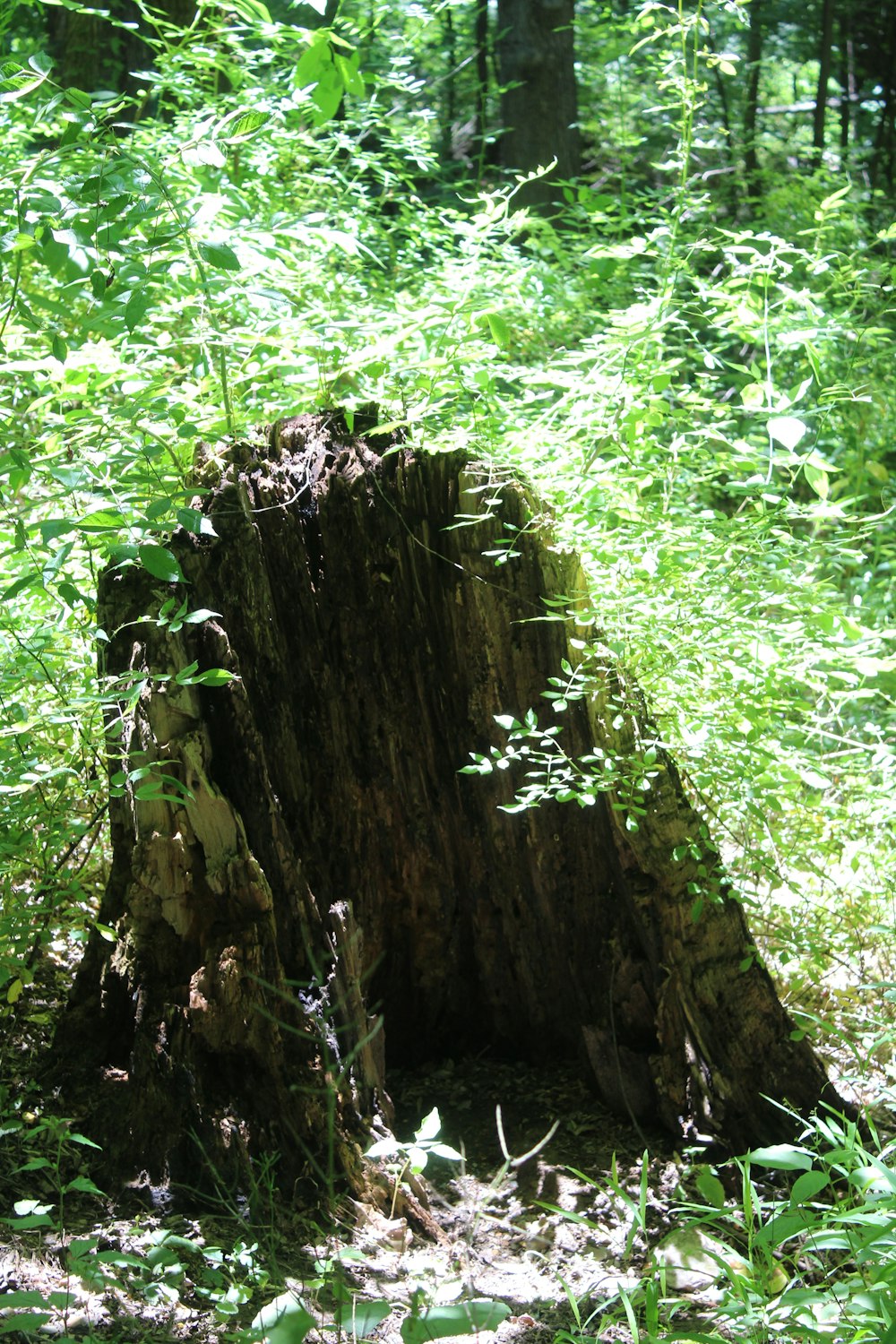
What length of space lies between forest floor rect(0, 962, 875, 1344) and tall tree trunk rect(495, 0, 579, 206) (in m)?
5.63

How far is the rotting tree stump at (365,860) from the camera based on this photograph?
7.95ft

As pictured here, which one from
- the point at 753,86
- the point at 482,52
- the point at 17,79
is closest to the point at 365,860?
the point at 17,79

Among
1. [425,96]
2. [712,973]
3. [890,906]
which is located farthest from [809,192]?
[712,973]

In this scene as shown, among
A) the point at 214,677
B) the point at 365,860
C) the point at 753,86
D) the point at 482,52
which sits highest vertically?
the point at 482,52

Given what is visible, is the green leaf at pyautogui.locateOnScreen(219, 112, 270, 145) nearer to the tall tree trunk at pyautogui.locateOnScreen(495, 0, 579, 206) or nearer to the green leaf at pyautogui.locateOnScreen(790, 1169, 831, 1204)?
the green leaf at pyautogui.locateOnScreen(790, 1169, 831, 1204)

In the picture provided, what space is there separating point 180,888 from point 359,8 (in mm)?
6361

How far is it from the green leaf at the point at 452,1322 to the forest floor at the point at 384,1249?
0.14 ft

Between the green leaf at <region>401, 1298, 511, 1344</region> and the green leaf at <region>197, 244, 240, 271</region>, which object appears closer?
the green leaf at <region>401, 1298, 511, 1344</region>

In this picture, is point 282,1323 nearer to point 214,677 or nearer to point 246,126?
point 214,677

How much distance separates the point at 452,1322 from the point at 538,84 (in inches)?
268

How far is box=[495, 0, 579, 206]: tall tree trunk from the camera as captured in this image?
665cm

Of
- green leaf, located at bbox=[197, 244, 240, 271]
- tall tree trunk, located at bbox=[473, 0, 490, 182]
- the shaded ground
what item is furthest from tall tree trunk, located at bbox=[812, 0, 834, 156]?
the shaded ground

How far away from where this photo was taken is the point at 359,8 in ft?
22.4

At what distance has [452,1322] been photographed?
5.56ft
